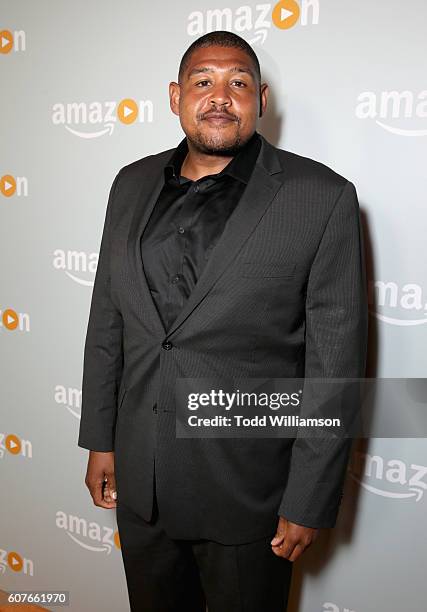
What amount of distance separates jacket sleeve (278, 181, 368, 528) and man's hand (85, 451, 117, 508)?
19.1 inches

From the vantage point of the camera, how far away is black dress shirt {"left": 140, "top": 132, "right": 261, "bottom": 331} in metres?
1.38

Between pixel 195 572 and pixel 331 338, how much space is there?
2.43ft

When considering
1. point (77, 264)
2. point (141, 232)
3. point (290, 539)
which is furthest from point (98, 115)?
point (290, 539)

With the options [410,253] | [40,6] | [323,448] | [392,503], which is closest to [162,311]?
[323,448]

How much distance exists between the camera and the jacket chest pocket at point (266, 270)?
1.32m

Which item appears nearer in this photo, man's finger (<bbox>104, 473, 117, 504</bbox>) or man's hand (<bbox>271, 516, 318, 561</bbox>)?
man's hand (<bbox>271, 516, 318, 561</bbox>)

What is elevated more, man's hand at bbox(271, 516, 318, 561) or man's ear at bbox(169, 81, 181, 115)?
man's ear at bbox(169, 81, 181, 115)

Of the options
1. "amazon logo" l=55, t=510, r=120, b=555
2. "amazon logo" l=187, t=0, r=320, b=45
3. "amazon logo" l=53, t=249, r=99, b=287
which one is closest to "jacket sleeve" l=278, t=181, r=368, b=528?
"amazon logo" l=187, t=0, r=320, b=45

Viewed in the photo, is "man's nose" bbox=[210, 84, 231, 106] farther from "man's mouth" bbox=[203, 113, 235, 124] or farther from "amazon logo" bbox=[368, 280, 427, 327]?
"amazon logo" bbox=[368, 280, 427, 327]

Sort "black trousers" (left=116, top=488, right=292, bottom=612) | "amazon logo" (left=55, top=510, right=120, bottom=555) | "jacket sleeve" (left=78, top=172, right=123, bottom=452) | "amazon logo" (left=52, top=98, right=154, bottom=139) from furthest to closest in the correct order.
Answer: "amazon logo" (left=55, top=510, right=120, bottom=555), "amazon logo" (left=52, top=98, right=154, bottom=139), "jacket sleeve" (left=78, top=172, right=123, bottom=452), "black trousers" (left=116, top=488, right=292, bottom=612)

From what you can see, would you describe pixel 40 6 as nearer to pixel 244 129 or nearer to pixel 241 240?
pixel 244 129

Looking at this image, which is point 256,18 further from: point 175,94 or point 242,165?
point 242,165

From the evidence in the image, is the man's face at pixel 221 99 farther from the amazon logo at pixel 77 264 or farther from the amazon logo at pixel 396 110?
the amazon logo at pixel 77 264

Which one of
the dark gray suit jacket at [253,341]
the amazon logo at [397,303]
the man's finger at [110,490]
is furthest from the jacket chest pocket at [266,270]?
the man's finger at [110,490]
